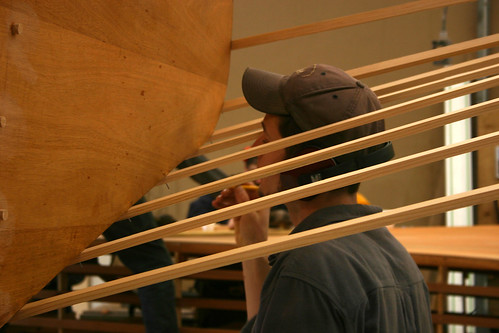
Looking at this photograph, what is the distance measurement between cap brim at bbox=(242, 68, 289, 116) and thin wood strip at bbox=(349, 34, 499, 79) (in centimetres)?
21

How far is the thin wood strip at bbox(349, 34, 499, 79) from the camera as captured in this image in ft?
3.61

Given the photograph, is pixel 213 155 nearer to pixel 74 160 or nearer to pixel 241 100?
pixel 241 100

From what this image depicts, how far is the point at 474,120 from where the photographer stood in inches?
176

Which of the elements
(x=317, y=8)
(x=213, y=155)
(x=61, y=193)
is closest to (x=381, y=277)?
(x=61, y=193)

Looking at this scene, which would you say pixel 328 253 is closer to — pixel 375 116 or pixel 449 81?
pixel 375 116

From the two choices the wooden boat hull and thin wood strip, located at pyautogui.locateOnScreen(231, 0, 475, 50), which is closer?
the wooden boat hull

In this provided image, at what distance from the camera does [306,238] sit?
2.07 feet

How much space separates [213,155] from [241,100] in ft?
10.8

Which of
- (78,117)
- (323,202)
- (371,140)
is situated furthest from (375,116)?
(78,117)

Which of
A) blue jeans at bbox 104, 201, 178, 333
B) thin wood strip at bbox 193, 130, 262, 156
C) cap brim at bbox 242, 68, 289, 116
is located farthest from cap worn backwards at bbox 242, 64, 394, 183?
blue jeans at bbox 104, 201, 178, 333

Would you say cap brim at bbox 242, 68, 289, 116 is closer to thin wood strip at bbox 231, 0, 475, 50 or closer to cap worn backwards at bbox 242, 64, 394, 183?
cap worn backwards at bbox 242, 64, 394, 183

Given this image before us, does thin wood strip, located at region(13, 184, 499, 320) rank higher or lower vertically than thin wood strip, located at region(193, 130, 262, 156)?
lower

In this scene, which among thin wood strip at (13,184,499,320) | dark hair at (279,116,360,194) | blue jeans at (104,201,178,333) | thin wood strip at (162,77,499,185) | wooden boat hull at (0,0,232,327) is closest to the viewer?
thin wood strip at (13,184,499,320)

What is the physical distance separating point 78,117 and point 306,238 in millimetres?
373
